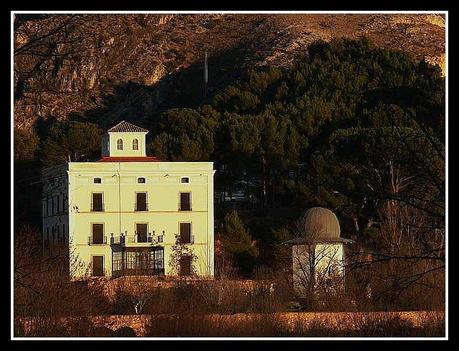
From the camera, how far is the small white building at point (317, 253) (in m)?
43.1

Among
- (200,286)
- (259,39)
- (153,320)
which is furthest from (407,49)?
(153,320)

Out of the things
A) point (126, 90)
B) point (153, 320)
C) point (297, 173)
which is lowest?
point (153, 320)

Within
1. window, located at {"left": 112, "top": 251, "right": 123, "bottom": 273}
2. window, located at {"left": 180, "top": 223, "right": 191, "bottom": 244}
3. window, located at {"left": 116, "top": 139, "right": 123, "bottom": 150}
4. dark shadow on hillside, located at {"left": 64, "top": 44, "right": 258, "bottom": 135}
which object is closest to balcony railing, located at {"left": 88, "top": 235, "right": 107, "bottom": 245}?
window, located at {"left": 112, "top": 251, "right": 123, "bottom": 273}

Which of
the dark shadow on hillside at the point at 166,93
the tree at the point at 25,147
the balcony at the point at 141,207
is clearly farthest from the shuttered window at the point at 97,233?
the dark shadow on hillside at the point at 166,93

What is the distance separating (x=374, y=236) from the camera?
53.5m

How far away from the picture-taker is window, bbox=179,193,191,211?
58.1m

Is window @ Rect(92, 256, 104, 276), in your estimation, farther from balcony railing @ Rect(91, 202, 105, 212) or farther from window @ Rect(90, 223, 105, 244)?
balcony railing @ Rect(91, 202, 105, 212)

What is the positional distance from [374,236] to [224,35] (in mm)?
57567

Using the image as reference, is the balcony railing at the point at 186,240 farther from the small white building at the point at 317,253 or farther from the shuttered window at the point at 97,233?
the small white building at the point at 317,253

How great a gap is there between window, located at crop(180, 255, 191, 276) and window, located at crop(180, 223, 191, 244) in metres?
1.32

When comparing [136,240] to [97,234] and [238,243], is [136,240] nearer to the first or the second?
[97,234]

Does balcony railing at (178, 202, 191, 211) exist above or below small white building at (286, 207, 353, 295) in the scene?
above

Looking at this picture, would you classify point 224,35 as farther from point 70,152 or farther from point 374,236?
point 374,236

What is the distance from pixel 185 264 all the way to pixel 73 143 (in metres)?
11.3
